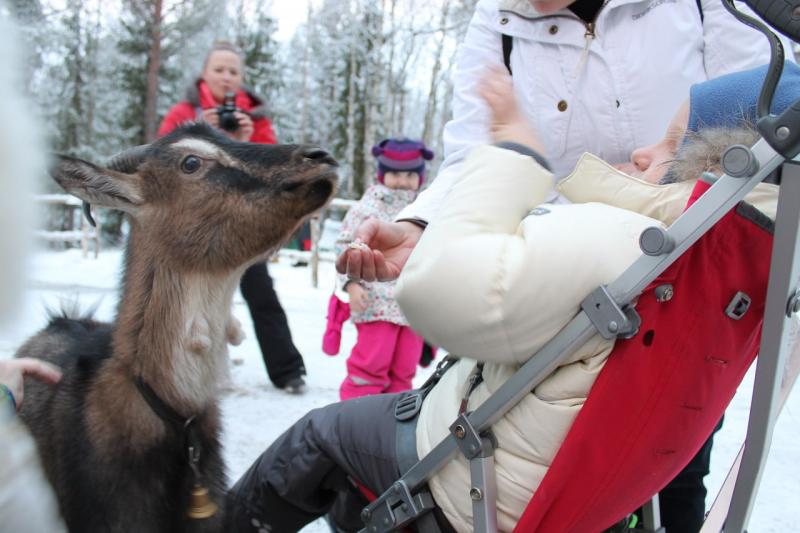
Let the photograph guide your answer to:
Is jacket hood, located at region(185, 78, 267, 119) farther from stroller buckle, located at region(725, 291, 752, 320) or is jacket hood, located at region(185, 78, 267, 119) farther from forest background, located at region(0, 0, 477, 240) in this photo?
forest background, located at region(0, 0, 477, 240)

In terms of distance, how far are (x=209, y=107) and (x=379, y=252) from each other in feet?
10.1

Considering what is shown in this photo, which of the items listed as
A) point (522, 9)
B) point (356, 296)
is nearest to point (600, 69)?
point (522, 9)

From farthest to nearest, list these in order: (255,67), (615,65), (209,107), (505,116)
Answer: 1. (255,67)
2. (209,107)
3. (615,65)
4. (505,116)

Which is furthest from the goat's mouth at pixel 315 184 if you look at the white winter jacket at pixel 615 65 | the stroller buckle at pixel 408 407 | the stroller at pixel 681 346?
the stroller at pixel 681 346

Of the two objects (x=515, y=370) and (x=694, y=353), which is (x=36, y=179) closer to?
(x=515, y=370)

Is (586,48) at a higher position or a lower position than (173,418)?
higher

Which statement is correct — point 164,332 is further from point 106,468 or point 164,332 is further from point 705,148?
point 705,148

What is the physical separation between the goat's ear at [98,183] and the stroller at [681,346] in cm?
146

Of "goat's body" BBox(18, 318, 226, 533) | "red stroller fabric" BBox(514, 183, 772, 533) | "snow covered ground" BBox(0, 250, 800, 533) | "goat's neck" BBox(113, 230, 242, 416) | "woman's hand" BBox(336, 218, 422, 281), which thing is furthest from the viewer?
"snow covered ground" BBox(0, 250, 800, 533)

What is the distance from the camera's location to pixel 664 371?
135 cm

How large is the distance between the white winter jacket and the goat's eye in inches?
32.7

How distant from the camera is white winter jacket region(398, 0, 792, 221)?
189 cm

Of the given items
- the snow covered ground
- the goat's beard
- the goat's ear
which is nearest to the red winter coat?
the snow covered ground

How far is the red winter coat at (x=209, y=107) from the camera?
4504mm
